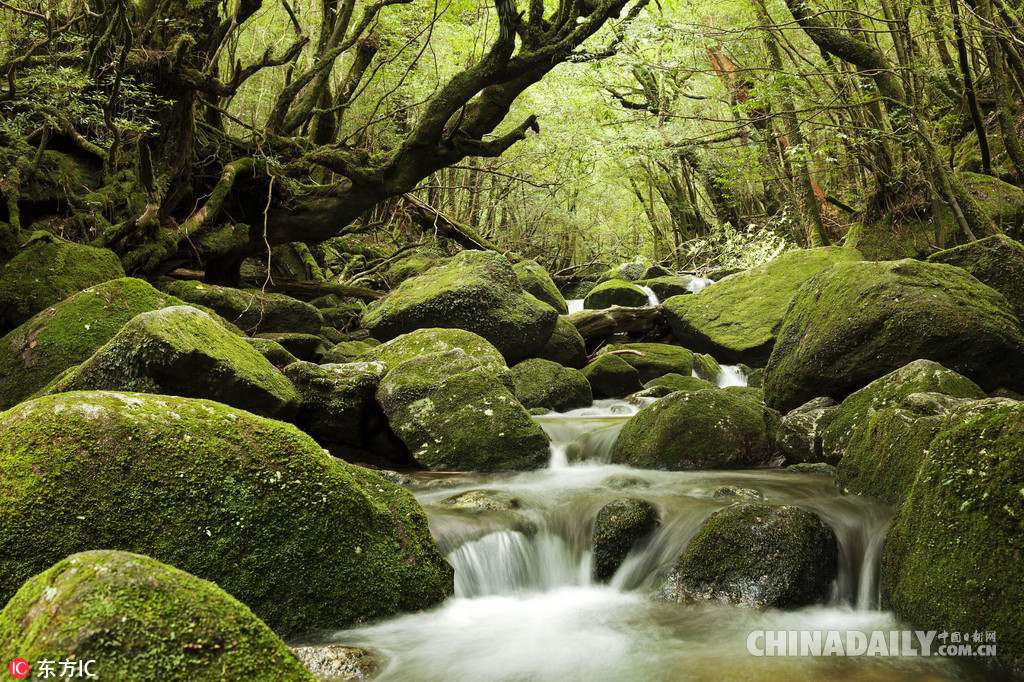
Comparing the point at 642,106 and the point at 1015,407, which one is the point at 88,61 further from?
the point at 642,106

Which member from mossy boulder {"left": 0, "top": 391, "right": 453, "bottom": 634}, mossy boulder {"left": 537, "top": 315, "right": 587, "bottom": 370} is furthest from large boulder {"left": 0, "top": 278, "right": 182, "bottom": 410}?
mossy boulder {"left": 537, "top": 315, "right": 587, "bottom": 370}

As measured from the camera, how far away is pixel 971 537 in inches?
120

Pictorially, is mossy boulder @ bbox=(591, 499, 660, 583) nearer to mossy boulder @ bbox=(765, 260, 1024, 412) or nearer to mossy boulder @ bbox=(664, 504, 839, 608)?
mossy boulder @ bbox=(664, 504, 839, 608)

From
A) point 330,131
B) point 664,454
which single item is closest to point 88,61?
point 330,131

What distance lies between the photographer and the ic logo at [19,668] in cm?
186

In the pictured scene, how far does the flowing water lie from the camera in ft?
10.8

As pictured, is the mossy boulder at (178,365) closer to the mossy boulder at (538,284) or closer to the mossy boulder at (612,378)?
the mossy boulder at (612,378)

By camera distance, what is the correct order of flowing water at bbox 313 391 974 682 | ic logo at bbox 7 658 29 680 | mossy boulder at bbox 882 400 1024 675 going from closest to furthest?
ic logo at bbox 7 658 29 680
mossy boulder at bbox 882 400 1024 675
flowing water at bbox 313 391 974 682

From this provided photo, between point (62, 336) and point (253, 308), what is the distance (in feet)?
12.1

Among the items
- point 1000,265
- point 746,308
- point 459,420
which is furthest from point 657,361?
point 459,420

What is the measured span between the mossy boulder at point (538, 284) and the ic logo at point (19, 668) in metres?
13.3

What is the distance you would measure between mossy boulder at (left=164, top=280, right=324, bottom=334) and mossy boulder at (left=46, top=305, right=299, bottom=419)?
3850mm

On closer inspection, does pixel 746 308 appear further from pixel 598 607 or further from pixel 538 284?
pixel 598 607

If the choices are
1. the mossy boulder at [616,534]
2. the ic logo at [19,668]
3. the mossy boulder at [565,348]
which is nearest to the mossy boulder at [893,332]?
the mossy boulder at [616,534]
